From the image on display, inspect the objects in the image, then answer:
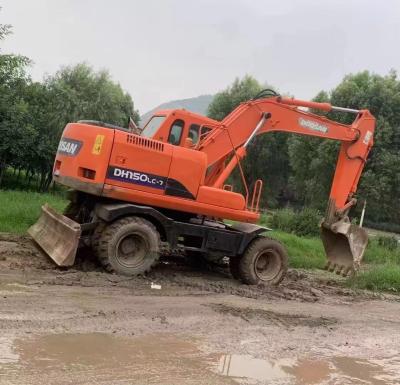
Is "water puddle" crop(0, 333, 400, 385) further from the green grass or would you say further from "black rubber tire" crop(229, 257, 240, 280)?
the green grass

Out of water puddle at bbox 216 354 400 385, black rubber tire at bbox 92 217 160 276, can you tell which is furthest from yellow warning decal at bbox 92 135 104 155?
water puddle at bbox 216 354 400 385

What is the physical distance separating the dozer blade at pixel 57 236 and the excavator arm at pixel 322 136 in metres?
2.83

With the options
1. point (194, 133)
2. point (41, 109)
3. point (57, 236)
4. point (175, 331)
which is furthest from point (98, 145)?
point (41, 109)

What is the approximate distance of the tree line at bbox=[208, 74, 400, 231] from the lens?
31.2m

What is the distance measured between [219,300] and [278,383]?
3342 millimetres

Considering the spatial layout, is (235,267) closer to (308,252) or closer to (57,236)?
(57,236)

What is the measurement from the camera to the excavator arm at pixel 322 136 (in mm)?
10875

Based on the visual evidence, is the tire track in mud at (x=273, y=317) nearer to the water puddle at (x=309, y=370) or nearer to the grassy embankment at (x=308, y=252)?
the water puddle at (x=309, y=370)

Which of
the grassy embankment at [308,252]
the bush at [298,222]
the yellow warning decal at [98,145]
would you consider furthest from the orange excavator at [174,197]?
the bush at [298,222]

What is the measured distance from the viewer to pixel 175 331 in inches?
262

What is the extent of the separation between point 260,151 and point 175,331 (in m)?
35.9

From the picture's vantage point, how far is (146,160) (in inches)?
Result: 379

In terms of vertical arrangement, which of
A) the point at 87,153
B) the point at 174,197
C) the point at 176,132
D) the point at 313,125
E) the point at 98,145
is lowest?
the point at 174,197

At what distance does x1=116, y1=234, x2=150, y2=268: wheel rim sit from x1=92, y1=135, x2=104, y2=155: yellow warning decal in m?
1.50
